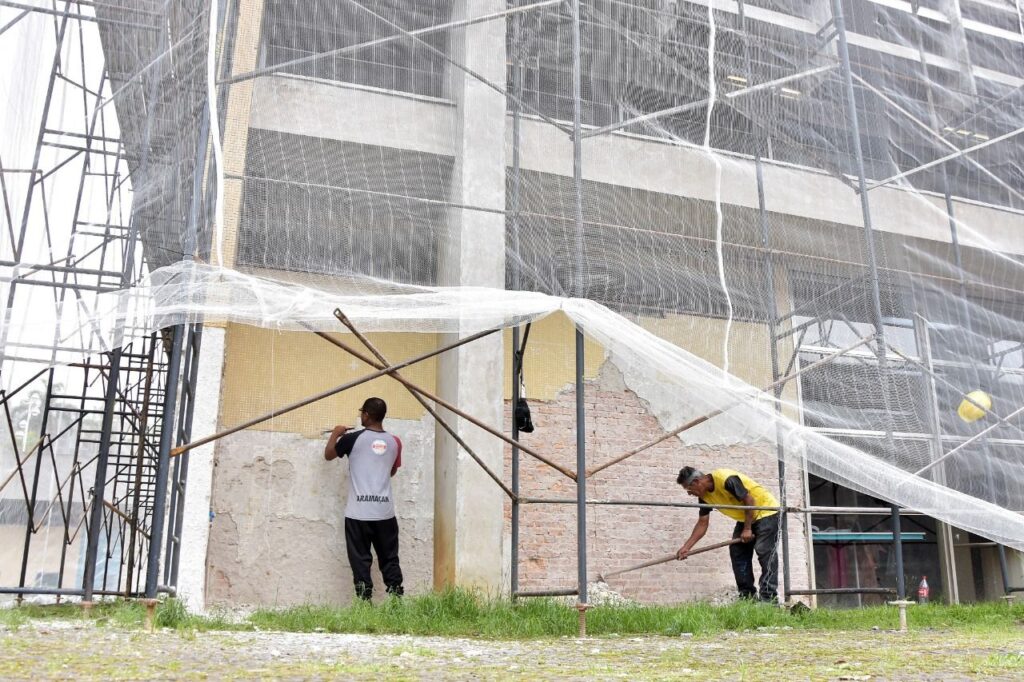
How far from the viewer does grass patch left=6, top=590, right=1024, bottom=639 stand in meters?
4.89

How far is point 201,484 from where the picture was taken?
21.7 ft

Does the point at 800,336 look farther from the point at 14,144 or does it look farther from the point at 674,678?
the point at 14,144

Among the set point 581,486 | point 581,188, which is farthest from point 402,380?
point 581,188

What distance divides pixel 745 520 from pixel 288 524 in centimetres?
344

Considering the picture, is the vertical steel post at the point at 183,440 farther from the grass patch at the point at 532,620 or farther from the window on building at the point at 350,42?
the window on building at the point at 350,42

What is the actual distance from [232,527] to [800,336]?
4.25m

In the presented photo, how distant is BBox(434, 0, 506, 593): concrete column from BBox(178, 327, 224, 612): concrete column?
1688 mm

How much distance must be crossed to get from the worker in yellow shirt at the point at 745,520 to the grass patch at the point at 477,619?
812mm

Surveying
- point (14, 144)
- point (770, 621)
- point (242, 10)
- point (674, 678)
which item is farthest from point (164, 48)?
point (770, 621)

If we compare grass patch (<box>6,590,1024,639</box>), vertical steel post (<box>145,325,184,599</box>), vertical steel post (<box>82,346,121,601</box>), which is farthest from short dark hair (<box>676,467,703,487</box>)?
vertical steel post (<box>82,346,121,601</box>)

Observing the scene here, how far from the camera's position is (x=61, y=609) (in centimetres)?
543

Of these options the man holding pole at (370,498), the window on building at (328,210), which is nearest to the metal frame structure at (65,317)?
the window on building at (328,210)

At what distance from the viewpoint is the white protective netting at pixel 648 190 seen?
17.9ft

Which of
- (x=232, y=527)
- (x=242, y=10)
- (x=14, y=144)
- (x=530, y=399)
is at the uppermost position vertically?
(x=242, y=10)
